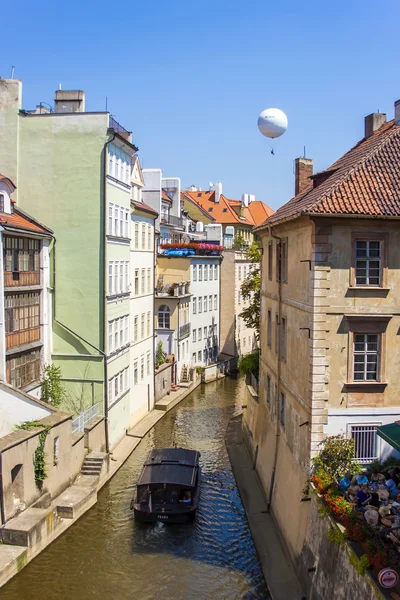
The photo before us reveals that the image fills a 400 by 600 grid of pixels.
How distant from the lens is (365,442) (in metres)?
19.9

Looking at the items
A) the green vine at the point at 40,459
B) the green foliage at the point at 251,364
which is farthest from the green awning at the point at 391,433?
the green foliage at the point at 251,364

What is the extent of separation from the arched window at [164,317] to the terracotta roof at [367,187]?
2933cm

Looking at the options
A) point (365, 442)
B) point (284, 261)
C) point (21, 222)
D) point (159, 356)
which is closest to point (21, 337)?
point (21, 222)

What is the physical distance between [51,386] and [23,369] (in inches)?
107

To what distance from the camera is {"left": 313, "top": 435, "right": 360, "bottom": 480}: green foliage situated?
19125 mm

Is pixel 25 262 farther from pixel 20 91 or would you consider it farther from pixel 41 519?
pixel 41 519

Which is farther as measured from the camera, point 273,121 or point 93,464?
point 93,464

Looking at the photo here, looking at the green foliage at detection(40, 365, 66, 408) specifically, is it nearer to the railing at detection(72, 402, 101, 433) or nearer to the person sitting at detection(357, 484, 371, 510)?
the railing at detection(72, 402, 101, 433)

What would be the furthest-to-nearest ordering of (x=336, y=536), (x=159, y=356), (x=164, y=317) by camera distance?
(x=164, y=317)
(x=159, y=356)
(x=336, y=536)

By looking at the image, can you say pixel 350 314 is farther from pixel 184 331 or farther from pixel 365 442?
pixel 184 331

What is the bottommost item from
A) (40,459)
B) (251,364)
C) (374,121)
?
(40,459)

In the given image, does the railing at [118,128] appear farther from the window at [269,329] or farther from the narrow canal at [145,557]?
the narrow canal at [145,557]

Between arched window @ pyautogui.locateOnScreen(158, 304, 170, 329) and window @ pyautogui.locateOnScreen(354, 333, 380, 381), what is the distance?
104ft

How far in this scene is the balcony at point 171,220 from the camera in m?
57.5
